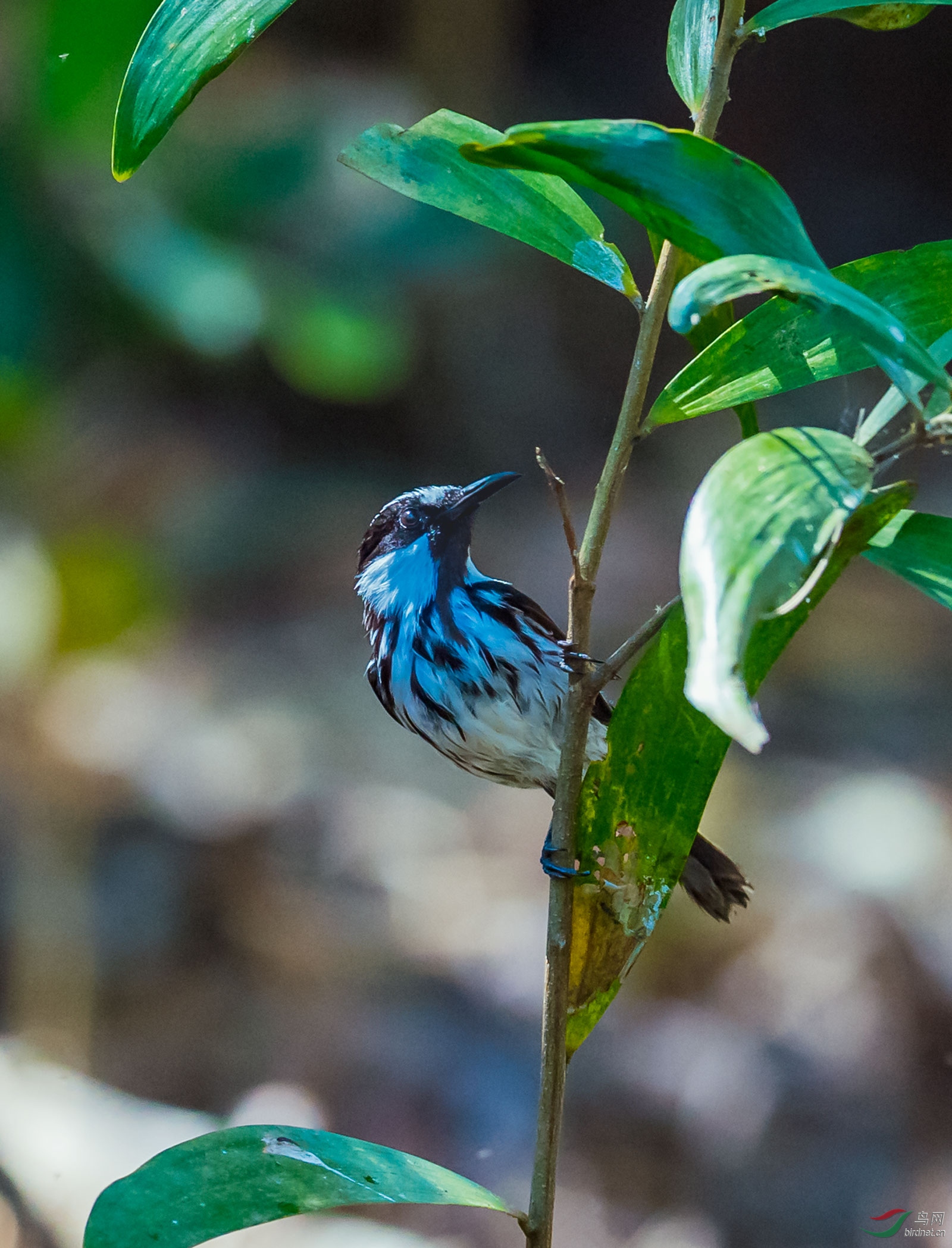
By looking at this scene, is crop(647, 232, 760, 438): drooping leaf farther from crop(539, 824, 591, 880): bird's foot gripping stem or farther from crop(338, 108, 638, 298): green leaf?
crop(539, 824, 591, 880): bird's foot gripping stem

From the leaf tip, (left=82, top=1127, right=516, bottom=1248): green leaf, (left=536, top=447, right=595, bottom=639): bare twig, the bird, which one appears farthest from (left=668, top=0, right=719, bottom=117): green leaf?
(left=82, top=1127, right=516, bottom=1248): green leaf

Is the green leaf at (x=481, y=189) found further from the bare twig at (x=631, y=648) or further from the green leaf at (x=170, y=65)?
the bare twig at (x=631, y=648)

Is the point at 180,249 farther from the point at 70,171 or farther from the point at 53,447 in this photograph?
the point at 53,447

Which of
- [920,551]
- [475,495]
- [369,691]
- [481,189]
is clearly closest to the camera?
[920,551]

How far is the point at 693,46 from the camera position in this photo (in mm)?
753

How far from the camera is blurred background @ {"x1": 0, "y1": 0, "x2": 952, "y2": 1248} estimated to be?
2.52 meters

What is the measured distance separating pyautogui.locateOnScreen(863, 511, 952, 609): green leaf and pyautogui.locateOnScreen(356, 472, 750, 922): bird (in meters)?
0.66

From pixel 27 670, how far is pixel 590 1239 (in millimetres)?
2466

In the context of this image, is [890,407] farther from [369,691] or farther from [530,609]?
[369,691]

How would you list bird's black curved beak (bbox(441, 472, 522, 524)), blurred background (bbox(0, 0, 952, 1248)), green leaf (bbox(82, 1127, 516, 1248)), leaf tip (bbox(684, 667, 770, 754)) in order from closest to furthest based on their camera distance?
leaf tip (bbox(684, 667, 770, 754))
green leaf (bbox(82, 1127, 516, 1248))
bird's black curved beak (bbox(441, 472, 522, 524))
blurred background (bbox(0, 0, 952, 1248))

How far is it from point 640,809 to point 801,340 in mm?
325

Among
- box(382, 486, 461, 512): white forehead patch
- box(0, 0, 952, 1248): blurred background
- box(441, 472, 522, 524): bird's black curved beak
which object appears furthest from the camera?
box(0, 0, 952, 1248): blurred background

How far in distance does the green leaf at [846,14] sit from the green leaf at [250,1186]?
797 mm

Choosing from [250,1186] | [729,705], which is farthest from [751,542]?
[250,1186]
